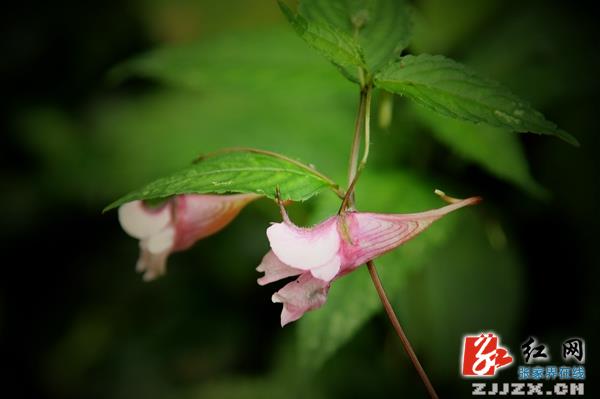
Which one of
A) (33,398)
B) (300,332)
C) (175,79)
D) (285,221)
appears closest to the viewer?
(285,221)

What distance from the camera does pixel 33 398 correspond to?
1.47 m

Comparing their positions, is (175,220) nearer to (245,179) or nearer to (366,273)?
(245,179)

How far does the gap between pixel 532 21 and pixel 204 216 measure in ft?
2.92

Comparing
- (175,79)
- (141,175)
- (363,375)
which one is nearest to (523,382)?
(363,375)

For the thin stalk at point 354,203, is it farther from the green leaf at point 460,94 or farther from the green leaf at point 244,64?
the green leaf at point 244,64

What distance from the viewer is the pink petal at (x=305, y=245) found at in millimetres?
432

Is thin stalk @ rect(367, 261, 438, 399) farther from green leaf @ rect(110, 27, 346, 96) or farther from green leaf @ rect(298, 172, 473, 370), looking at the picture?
green leaf @ rect(110, 27, 346, 96)

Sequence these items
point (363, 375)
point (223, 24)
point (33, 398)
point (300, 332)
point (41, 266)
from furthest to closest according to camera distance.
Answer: point (223, 24) → point (41, 266) → point (33, 398) → point (363, 375) → point (300, 332)

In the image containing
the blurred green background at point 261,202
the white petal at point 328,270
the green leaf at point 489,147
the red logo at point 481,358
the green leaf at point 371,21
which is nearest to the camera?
the white petal at point 328,270

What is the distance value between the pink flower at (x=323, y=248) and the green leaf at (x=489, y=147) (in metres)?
0.42

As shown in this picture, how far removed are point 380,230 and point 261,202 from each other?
2.59 feet

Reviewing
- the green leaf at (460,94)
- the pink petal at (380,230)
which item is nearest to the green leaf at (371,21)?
the green leaf at (460,94)

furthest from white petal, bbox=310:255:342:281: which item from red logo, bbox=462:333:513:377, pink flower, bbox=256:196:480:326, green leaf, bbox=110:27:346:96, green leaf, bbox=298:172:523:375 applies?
green leaf, bbox=110:27:346:96

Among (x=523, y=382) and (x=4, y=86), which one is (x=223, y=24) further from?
(x=523, y=382)
